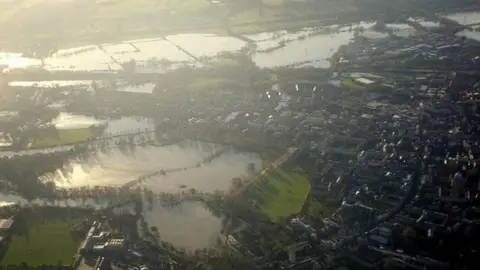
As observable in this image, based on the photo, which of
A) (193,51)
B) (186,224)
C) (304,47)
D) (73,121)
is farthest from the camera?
(193,51)

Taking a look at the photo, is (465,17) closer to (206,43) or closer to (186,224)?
(206,43)

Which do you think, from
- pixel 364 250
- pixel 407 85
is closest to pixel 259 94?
pixel 407 85

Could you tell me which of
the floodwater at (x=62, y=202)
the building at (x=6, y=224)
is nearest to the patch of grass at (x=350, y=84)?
the floodwater at (x=62, y=202)

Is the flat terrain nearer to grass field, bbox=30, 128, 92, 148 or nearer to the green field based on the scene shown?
grass field, bbox=30, 128, 92, 148

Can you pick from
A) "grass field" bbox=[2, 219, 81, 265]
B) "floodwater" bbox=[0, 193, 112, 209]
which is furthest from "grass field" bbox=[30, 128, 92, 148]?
"grass field" bbox=[2, 219, 81, 265]

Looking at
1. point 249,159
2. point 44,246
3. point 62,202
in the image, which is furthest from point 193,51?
point 44,246

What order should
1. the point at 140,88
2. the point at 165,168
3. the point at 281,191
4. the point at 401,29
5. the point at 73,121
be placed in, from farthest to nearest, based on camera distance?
the point at 401,29 → the point at 140,88 → the point at 73,121 → the point at 165,168 → the point at 281,191
